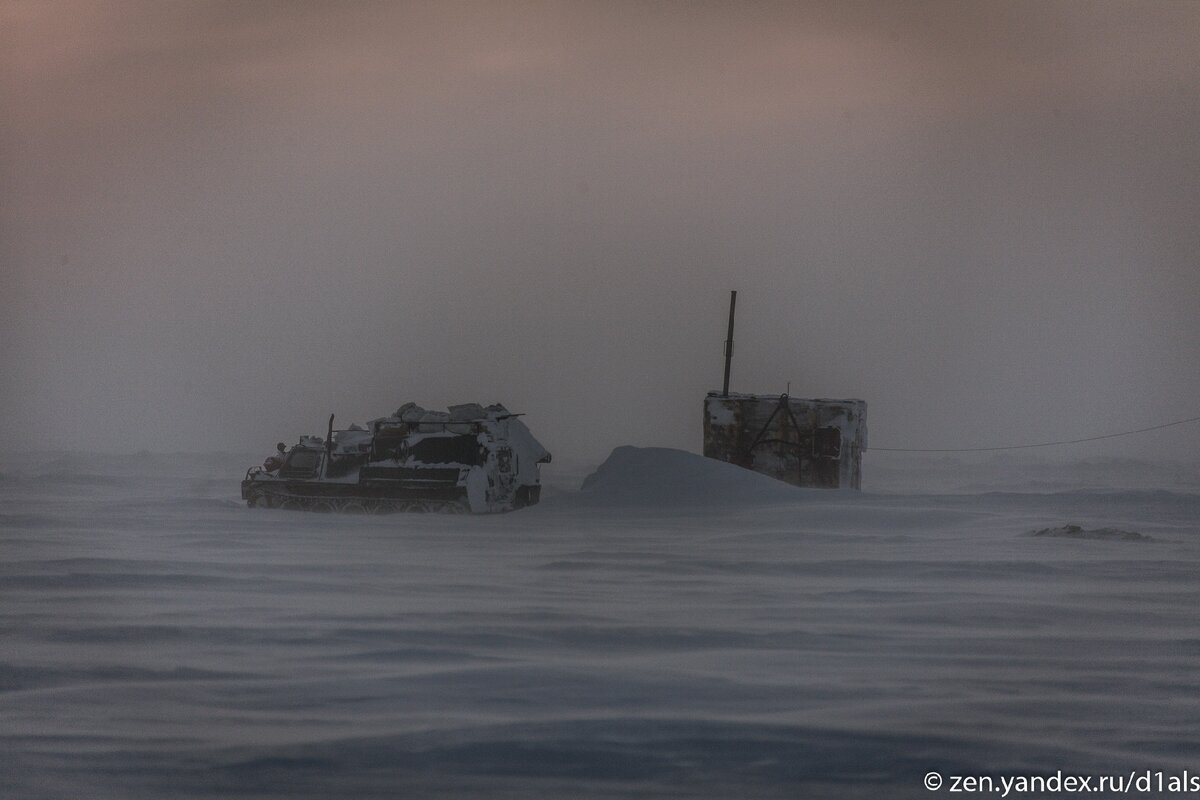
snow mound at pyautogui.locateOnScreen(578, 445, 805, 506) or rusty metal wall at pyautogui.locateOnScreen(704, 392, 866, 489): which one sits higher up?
rusty metal wall at pyautogui.locateOnScreen(704, 392, 866, 489)

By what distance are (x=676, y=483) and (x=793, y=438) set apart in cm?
212

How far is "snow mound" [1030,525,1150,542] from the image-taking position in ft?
31.8

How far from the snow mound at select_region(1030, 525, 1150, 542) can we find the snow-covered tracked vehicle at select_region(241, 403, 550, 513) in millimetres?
4875

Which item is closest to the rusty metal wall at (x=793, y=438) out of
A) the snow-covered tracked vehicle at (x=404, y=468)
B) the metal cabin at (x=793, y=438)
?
the metal cabin at (x=793, y=438)

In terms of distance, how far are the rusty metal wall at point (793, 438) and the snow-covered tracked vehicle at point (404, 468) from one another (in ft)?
9.05

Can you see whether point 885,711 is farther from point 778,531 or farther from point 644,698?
point 778,531

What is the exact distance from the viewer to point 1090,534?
9.87 metres

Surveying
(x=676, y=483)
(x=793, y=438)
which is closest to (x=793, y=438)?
(x=793, y=438)

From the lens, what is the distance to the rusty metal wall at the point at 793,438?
13438mm

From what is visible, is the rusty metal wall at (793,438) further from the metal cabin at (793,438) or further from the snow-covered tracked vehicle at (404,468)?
the snow-covered tracked vehicle at (404,468)

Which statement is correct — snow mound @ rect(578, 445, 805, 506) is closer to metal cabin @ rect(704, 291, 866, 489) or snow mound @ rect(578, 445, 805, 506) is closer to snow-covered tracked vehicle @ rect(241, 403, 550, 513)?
metal cabin @ rect(704, 291, 866, 489)

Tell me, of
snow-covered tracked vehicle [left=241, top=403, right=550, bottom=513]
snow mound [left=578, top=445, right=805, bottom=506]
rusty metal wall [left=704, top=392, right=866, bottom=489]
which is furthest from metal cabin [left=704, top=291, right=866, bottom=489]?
snow-covered tracked vehicle [left=241, top=403, right=550, bottom=513]

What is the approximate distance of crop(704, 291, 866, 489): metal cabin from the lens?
1344 cm

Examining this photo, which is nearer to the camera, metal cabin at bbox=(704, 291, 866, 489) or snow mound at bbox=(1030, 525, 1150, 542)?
snow mound at bbox=(1030, 525, 1150, 542)
